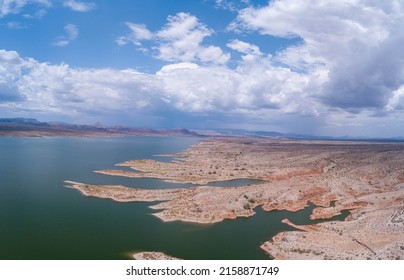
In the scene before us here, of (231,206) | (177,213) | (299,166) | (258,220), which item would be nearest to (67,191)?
(177,213)

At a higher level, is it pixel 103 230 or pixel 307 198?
pixel 307 198

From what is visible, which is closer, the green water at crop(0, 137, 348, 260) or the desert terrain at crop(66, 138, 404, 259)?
the green water at crop(0, 137, 348, 260)

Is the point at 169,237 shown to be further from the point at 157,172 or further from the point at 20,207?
the point at 157,172

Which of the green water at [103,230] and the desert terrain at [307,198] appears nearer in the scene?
the green water at [103,230]

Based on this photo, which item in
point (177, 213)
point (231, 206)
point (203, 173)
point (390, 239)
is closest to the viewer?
point (390, 239)

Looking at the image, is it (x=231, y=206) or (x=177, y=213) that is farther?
(x=231, y=206)

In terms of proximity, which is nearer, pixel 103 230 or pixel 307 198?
pixel 103 230

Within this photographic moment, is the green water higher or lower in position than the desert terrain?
lower

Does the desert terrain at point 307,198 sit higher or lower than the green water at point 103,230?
higher
